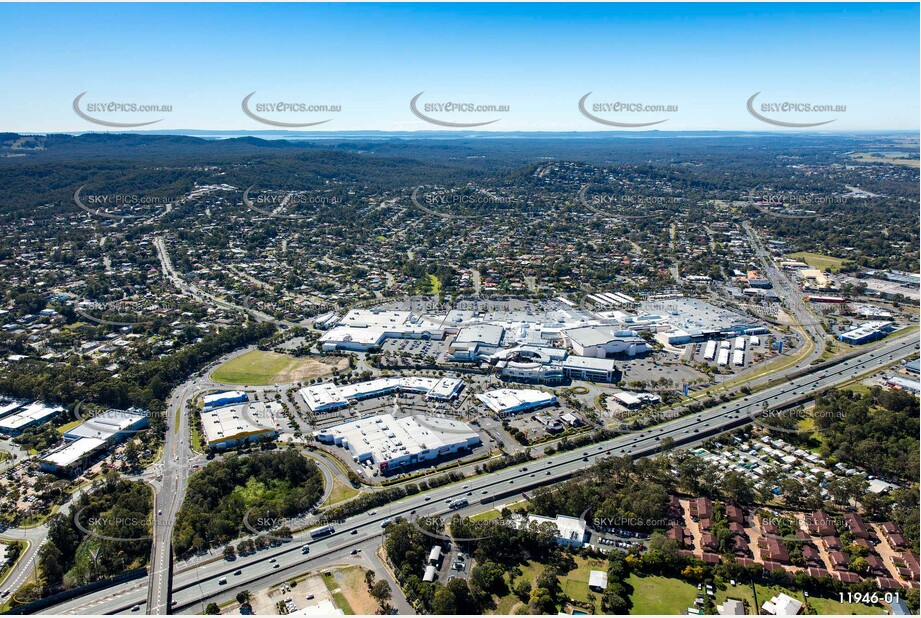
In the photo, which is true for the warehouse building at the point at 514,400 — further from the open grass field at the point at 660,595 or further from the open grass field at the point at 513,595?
the open grass field at the point at 660,595

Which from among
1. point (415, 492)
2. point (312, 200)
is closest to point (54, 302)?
point (415, 492)

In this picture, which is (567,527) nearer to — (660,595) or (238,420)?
(660,595)

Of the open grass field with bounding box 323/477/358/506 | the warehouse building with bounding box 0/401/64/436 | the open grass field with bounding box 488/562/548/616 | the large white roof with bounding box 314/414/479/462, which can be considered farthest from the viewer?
the warehouse building with bounding box 0/401/64/436

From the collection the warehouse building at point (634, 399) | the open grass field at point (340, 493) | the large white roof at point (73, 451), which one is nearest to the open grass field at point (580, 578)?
the open grass field at point (340, 493)

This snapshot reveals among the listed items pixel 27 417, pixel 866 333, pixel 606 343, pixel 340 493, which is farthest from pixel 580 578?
pixel 866 333

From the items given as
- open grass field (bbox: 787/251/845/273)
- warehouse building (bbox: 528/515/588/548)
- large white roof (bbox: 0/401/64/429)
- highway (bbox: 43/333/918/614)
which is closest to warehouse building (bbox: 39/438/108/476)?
large white roof (bbox: 0/401/64/429)

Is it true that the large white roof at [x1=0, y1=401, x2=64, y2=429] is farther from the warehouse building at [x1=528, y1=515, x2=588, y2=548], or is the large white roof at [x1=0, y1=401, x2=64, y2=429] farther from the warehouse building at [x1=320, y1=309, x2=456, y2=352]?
the warehouse building at [x1=528, y1=515, x2=588, y2=548]
